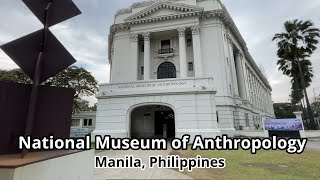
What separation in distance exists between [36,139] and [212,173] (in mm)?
5632

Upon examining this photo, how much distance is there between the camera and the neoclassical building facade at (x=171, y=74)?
17.2 metres

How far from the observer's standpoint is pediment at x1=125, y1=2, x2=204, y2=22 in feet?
85.7

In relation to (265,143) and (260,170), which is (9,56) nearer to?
(260,170)

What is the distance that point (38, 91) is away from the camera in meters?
3.24

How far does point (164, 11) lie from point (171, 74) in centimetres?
799

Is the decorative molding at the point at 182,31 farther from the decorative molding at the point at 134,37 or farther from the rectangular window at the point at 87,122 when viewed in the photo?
the rectangular window at the point at 87,122

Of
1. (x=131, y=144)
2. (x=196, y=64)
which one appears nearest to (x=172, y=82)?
(x=196, y=64)

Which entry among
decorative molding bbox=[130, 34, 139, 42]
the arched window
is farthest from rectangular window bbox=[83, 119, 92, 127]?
decorative molding bbox=[130, 34, 139, 42]

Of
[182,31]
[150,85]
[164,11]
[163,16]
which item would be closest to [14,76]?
Result: [163,16]

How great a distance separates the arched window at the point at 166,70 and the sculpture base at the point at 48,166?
80.0 ft

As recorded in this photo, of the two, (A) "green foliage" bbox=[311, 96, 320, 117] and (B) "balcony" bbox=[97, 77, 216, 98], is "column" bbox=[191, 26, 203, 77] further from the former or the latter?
(A) "green foliage" bbox=[311, 96, 320, 117]

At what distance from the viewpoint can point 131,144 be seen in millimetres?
6492

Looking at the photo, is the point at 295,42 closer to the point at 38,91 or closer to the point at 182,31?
the point at 182,31

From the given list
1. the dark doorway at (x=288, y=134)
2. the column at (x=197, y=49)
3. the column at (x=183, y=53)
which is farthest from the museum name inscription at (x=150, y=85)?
the dark doorway at (x=288, y=134)
